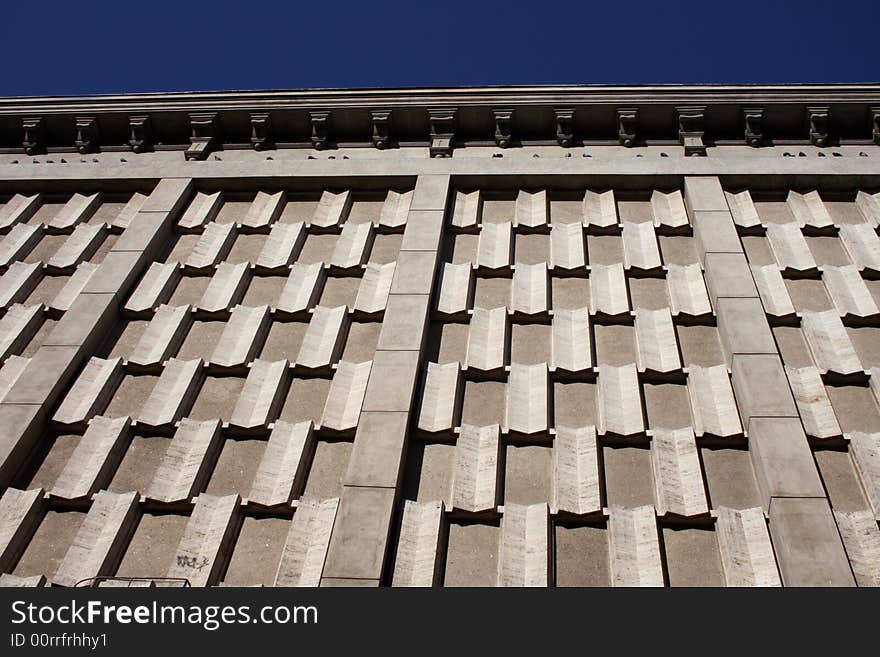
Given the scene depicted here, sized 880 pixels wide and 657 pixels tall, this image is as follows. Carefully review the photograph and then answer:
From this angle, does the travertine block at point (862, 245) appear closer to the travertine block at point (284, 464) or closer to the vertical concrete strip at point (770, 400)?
the vertical concrete strip at point (770, 400)

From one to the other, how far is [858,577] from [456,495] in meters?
5.28

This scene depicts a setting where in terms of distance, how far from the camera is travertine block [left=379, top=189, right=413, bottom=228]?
62.9 feet

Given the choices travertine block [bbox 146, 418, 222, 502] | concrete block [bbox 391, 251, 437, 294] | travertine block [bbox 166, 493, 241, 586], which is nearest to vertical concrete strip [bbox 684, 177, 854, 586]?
concrete block [bbox 391, 251, 437, 294]

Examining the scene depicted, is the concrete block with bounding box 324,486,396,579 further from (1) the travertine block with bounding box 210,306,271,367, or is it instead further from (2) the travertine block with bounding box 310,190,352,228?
(2) the travertine block with bounding box 310,190,352,228

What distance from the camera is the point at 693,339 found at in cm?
1587

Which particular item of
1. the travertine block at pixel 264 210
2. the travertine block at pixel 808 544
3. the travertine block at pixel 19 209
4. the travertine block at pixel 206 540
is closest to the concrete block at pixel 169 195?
the travertine block at pixel 264 210

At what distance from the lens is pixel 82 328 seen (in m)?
16.5

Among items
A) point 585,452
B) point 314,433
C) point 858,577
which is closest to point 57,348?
point 314,433

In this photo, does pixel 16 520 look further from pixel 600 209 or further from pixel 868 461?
pixel 600 209

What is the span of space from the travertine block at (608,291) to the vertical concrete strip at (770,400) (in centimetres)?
158

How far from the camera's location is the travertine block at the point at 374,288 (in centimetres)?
1667

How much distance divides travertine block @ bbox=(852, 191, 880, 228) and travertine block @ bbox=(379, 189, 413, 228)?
9362mm

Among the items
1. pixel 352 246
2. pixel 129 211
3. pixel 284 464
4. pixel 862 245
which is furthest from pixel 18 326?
pixel 862 245

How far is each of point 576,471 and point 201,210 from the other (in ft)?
35.8
